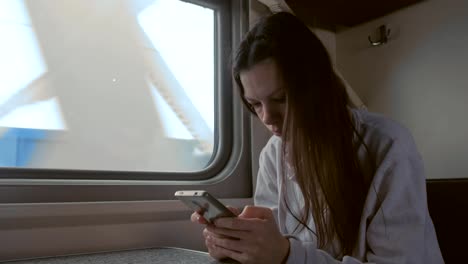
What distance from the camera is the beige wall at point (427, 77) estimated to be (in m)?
1.35

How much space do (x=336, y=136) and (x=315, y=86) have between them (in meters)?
0.12

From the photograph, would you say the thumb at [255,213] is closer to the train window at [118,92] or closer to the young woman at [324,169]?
the young woman at [324,169]

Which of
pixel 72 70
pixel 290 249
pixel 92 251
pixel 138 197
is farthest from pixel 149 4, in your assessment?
pixel 290 249

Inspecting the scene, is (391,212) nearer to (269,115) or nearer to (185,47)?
(269,115)

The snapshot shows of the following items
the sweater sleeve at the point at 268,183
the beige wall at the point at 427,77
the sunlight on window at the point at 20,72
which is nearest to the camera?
the sunlight on window at the point at 20,72

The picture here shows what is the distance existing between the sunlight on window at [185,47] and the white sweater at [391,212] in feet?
2.16

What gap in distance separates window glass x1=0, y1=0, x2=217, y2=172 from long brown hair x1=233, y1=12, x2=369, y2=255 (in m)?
0.52

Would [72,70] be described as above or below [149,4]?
below

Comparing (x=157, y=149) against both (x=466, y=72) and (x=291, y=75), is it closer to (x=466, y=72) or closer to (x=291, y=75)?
(x=291, y=75)

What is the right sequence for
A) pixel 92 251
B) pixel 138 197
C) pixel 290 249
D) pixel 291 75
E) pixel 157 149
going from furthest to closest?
pixel 157 149 → pixel 138 197 → pixel 92 251 → pixel 291 75 → pixel 290 249

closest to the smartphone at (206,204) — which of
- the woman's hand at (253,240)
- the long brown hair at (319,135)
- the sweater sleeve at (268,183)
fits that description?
the woman's hand at (253,240)

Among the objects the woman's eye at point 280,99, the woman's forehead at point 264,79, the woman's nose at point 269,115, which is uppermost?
the woman's forehead at point 264,79

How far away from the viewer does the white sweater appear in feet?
2.63

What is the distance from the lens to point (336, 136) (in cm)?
90
